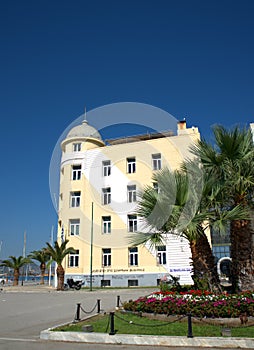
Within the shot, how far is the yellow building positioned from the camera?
32.0 meters

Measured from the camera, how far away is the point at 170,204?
12.9 metres

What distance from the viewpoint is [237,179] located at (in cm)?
1344

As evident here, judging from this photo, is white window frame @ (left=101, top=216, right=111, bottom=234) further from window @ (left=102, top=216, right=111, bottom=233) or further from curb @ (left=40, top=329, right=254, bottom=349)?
curb @ (left=40, top=329, right=254, bottom=349)

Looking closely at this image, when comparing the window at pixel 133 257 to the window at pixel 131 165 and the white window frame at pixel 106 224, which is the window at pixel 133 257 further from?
the window at pixel 131 165

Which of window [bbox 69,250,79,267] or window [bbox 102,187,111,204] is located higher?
window [bbox 102,187,111,204]

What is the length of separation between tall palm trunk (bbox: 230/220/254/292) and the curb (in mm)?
5106

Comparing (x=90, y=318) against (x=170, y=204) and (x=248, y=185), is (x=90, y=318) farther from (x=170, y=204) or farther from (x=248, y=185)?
(x=248, y=185)

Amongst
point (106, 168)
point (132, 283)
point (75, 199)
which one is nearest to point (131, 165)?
point (106, 168)

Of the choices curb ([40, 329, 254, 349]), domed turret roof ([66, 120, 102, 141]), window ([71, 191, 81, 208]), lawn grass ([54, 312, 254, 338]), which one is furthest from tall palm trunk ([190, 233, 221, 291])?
domed turret roof ([66, 120, 102, 141])

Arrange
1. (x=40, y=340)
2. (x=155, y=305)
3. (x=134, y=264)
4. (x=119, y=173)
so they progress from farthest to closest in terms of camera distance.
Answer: (x=119, y=173), (x=134, y=264), (x=155, y=305), (x=40, y=340)

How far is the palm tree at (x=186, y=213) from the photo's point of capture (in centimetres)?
1262

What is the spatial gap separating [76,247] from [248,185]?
2379 cm

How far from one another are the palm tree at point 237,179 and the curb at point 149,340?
17.0 ft

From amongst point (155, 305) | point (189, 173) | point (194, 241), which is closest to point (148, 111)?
point (189, 173)
